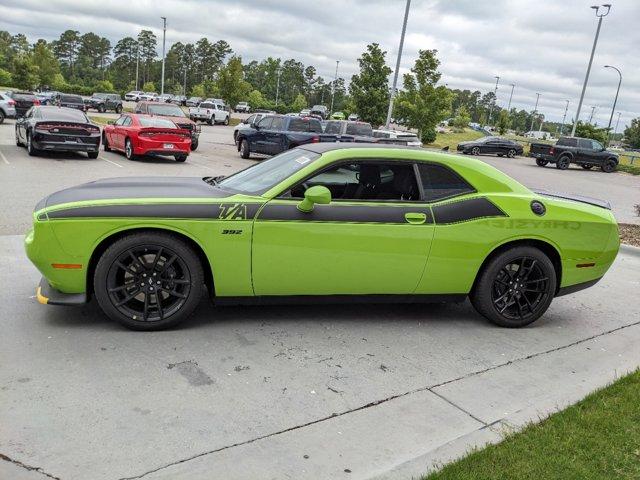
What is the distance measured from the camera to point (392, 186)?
4.66 m

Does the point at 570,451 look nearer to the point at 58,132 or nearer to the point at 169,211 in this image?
the point at 169,211

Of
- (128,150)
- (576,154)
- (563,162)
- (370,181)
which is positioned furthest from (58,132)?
(576,154)

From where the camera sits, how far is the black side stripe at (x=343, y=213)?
4246 millimetres

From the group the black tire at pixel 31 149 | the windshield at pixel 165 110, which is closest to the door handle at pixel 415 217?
the black tire at pixel 31 149

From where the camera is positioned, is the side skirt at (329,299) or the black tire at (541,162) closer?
the side skirt at (329,299)

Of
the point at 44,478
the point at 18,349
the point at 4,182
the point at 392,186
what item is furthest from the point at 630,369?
the point at 4,182

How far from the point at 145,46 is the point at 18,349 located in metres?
129

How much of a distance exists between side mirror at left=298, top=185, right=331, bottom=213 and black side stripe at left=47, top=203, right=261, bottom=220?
1.16 ft

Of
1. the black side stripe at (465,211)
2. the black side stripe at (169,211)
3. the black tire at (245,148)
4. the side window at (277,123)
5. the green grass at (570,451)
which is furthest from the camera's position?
the black tire at (245,148)

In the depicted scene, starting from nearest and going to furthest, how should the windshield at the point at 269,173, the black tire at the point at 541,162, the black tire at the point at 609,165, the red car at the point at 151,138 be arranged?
the windshield at the point at 269,173, the red car at the point at 151,138, the black tire at the point at 609,165, the black tire at the point at 541,162

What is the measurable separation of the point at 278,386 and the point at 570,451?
1.73 metres

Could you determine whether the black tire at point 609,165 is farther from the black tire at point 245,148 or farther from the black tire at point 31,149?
the black tire at point 31,149

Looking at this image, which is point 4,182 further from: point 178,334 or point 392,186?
point 392,186

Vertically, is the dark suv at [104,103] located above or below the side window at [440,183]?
below
